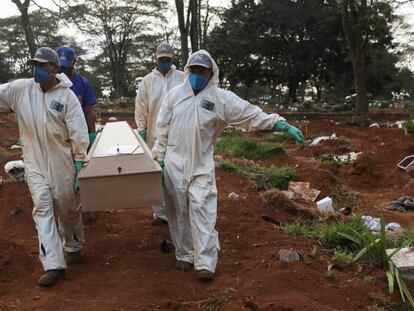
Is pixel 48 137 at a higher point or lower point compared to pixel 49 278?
higher

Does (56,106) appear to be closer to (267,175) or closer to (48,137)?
(48,137)

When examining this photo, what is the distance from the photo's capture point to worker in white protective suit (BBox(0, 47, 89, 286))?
4.05 metres

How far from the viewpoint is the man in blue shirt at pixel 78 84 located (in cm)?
502

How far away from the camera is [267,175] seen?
25.0 feet

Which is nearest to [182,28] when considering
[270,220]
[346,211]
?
[346,211]

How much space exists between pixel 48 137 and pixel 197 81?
116cm

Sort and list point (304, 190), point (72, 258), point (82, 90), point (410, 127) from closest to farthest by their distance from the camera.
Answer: point (72, 258) → point (82, 90) → point (304, 190) → point (410, 127)

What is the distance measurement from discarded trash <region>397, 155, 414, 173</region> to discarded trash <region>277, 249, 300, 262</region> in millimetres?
4764

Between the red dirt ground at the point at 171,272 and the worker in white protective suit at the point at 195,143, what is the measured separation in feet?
0.93

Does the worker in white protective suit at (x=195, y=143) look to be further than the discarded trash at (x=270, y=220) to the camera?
No

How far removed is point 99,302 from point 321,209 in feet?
11.0

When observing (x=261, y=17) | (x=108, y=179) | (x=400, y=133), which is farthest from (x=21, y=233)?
(x=261, y=17)

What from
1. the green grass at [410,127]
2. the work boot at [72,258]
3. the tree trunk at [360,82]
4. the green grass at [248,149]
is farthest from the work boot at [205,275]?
the tree trunk at [360,82]

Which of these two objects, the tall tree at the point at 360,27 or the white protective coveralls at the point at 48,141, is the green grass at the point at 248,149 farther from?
the tall tree at the point at 360,27
